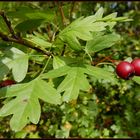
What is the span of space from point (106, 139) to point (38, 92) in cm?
225

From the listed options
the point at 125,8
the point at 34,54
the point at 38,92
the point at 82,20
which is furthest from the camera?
the point at 125,8

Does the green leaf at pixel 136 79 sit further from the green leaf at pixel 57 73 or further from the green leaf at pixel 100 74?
the green leaf at pixel 57 73

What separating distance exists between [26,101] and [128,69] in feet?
1.35

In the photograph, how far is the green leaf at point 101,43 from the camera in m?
1.58

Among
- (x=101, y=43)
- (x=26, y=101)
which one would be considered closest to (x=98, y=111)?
(x=101, y=43)

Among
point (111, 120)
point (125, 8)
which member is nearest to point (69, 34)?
point (111, 120)

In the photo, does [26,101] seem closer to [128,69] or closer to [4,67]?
[4,67]

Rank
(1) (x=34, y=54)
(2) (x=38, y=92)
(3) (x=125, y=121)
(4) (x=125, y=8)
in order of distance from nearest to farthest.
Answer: (2) (x=38, y=92) → (1) (x=34, y=54) → (3) (x=125, y=121) → (4) (x=125, y=8)

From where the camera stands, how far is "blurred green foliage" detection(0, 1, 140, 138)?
10.7 feet

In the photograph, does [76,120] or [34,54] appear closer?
[34,54]

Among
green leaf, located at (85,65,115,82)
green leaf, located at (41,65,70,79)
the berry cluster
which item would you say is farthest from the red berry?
green leaf, located at (41,65,70,79)

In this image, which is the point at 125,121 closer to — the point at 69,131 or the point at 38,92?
the point at 69,131

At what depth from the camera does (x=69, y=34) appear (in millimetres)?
1476

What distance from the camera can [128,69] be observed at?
1435mm
